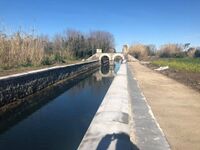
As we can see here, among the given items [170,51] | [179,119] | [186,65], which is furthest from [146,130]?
[170,51]

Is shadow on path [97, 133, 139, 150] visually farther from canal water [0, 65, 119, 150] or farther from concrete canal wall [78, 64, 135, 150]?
canal water [0, 65, 119, 150]

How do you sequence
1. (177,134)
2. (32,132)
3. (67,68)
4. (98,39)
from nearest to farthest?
1. (177,134)
2. (32,132)
3. (67,68)
4. (98,39)

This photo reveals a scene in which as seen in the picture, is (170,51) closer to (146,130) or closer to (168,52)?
(168,52)

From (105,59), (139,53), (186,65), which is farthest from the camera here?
(139,53)

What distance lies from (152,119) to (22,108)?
255 inches

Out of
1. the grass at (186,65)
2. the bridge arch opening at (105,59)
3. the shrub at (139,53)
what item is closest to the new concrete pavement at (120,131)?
the grass at (186,65)

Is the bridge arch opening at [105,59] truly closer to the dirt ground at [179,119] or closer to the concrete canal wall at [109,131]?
the dirt ground at [179,119]

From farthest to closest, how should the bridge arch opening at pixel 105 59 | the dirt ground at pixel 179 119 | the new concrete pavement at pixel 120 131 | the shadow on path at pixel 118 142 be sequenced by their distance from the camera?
the bridge arch opening at pixel 105 59
the dirt ground at pixel 179 119
the new concrete pavement at pixel 120 131
the shadow on path at pixel 118 142

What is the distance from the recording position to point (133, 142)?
519cm

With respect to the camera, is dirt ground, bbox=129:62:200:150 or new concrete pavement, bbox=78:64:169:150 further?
dirt ground, bbox=129:62:200:150

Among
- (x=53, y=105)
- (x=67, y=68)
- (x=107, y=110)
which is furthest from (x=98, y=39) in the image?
(x=107, y=110)

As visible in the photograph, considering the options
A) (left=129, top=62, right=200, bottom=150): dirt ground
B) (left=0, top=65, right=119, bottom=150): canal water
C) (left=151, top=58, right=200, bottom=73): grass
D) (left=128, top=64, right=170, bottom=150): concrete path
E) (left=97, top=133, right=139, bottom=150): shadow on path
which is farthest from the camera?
(left=151, top=58, right=200, bottom=73): grass

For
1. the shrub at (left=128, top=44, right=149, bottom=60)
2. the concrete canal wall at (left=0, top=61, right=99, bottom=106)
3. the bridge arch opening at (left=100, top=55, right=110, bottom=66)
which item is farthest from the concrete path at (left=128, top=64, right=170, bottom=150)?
the shrub at (left=128, top=44, right=149, bottom=60)

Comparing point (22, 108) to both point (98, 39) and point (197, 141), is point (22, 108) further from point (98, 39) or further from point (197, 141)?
point (98, 39)
